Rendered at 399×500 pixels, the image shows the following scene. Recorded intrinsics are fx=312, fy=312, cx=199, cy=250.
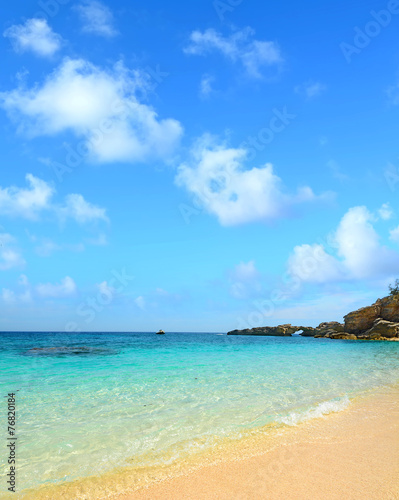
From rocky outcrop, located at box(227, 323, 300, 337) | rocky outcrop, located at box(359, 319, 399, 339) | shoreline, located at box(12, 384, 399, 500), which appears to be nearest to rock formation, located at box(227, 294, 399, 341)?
rocky outcrop, located at box(359, 319, 399, 339)

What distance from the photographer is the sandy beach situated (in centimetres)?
527

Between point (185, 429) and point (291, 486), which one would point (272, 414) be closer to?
point (185, 429)

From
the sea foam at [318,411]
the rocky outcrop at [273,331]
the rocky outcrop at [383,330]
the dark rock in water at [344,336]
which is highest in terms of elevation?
the sea foam at [318,411]

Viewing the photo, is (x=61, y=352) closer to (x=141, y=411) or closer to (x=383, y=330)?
(x=141, y=411)

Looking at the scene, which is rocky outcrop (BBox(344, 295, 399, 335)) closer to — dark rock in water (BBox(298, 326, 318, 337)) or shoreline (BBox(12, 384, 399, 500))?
dark rock in water (BBox(298, 326, 318, 337))

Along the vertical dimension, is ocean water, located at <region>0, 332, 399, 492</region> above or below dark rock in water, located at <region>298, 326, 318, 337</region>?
above

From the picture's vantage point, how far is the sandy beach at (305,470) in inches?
207

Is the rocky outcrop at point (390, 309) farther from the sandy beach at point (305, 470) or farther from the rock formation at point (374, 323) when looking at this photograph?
the sandy beach at point (305, 470)

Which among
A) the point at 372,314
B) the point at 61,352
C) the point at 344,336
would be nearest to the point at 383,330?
the point at 372,314

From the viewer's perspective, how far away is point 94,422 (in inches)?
355

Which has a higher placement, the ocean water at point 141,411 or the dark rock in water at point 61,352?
the ocean water at point 141,411

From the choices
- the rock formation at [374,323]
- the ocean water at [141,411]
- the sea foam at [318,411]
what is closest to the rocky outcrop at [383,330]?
the rock formation at [374,323]

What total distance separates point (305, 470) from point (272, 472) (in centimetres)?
66

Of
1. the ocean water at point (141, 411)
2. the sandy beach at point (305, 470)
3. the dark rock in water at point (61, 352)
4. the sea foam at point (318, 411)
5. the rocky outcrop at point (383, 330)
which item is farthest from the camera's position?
the rocky outcrop at point (383, 330)
